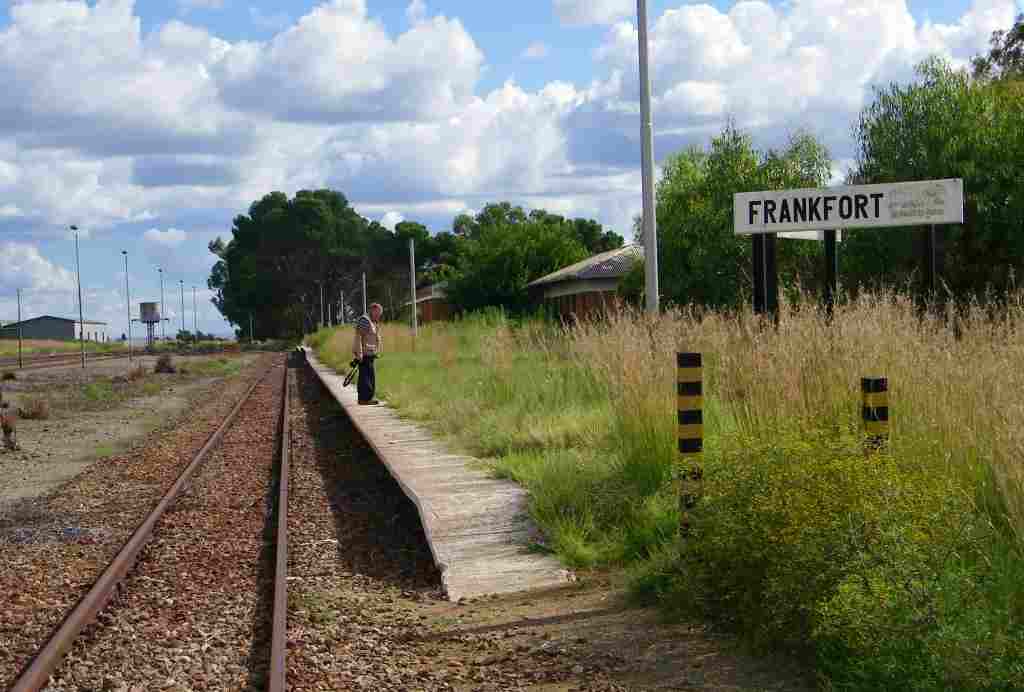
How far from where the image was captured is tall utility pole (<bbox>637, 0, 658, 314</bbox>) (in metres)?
15.6

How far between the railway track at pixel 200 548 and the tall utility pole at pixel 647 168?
5171 millimetres

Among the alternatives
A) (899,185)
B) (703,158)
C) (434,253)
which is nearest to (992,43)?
(703,158)

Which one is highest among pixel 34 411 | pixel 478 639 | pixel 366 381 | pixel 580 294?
pixel 580 294

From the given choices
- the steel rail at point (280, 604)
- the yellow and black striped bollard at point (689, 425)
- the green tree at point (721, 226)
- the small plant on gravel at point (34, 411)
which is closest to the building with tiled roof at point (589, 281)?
the green tree at point (721, 226)

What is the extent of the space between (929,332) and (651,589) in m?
3.62

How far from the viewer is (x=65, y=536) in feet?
34.6

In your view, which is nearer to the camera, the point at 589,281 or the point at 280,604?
the point at 280,604

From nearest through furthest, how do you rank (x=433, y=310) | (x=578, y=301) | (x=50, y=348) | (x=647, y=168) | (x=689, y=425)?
1. (x=689, y=425)
2. (x=647, y=168)
3. (x=578, y=301)
4. (x=433, y=310)
5. (x=50, y=348)

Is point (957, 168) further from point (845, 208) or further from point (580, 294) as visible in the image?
point (580, 294)

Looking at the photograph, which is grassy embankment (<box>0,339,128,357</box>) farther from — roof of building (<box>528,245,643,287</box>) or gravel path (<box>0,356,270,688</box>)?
gravel path (<box>0,356,270,688</box>)

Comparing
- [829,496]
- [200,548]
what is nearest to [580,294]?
[200,548]

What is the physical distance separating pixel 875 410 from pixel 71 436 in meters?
17.0

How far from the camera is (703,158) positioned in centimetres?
3931

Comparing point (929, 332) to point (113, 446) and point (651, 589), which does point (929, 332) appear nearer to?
point (651, 589)
